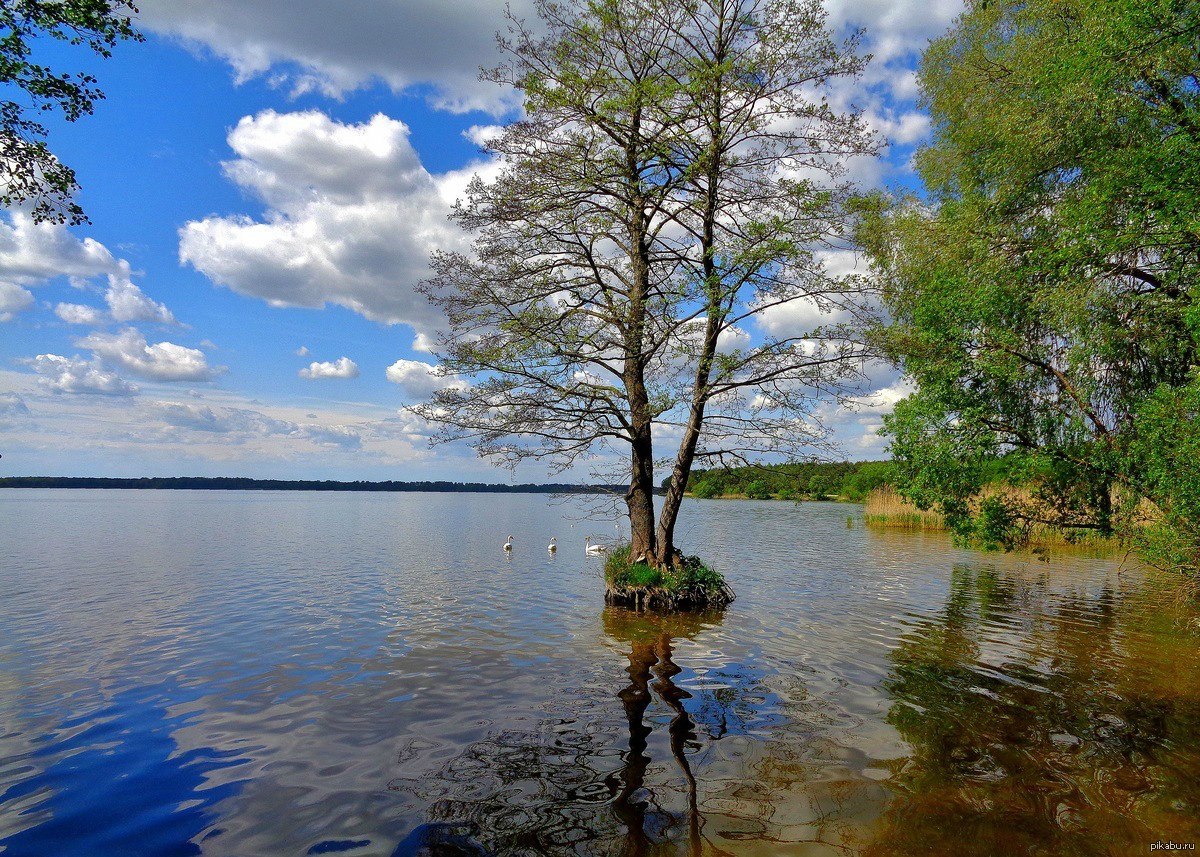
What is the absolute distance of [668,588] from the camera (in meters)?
16.2

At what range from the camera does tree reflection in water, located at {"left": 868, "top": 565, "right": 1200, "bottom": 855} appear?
5613 millimetres

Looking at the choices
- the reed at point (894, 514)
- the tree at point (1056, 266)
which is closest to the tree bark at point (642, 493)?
the tree at point (1056, 266)

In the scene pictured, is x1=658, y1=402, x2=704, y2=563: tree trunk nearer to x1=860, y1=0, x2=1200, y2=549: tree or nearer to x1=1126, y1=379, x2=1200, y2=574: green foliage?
x1=860, y1=0, x2=1200, y2=549: tree

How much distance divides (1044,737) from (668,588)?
365 inches

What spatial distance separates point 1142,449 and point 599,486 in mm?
12064

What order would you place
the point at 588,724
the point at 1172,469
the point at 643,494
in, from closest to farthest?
1. the point at 588,724
2. the point at 1172,469
3. the point at 643,494

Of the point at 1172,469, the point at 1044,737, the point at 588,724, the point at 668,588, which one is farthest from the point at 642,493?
the point at 1172,469

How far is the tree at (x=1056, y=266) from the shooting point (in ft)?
43.0

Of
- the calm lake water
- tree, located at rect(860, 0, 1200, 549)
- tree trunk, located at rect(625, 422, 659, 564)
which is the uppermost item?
tree, located at rect(860, 0, 1200, 549)

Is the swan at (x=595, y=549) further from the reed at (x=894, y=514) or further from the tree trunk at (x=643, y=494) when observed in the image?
the reed at (x=894, y=514)

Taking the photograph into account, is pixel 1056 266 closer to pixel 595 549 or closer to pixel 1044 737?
pixel 1044 737

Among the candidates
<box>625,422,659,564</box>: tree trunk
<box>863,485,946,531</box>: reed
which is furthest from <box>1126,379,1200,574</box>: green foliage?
<box>863,485,946,531</box>: reed

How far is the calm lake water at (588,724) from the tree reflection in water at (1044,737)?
44 mm

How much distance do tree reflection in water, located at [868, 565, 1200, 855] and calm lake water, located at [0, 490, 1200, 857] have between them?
44 mm
